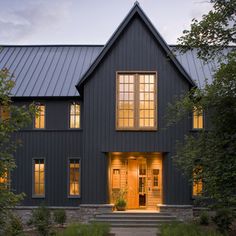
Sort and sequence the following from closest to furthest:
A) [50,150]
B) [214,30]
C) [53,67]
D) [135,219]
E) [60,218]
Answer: [214,30] < [60,218] < [135,219] < [50,150] < [53,67]

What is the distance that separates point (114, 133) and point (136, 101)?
201cm

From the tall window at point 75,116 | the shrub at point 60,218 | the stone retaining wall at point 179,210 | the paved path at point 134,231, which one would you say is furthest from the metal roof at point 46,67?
the paved path at point 134,231

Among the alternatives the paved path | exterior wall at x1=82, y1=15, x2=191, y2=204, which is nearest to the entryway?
exterior wall at x1=82, y1=15, x2=191, y2=204

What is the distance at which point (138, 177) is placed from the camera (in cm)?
2548

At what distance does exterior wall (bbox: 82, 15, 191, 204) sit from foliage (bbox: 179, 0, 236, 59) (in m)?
8.10

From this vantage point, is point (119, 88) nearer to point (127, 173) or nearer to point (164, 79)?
point (164, 79)

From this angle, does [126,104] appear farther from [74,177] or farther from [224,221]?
[224,221]

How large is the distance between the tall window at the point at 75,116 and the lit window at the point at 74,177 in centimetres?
199

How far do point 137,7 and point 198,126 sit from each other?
24.3 feet

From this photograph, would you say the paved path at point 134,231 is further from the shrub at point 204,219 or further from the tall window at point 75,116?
the tall window at point 75,116

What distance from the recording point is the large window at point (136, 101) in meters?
23.2

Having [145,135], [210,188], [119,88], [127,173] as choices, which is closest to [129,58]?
[119,88]

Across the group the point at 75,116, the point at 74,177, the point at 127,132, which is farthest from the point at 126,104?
the point at 74,177

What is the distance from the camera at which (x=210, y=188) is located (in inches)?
547
